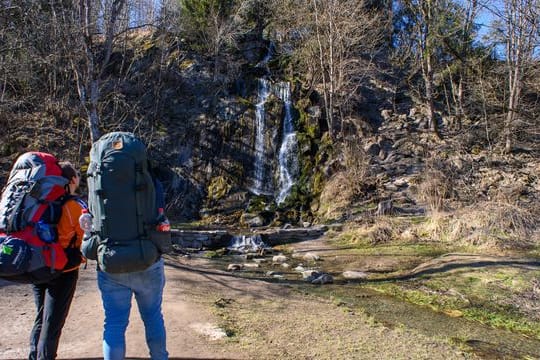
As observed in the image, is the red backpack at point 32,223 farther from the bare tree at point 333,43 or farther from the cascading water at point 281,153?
the bare tree at point 333,43

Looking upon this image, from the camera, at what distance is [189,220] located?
710 inches

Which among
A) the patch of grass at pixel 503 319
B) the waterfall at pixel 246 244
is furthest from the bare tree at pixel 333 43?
the patch of grass at pixel 503 319

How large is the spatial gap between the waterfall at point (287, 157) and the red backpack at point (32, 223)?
49.1 feet

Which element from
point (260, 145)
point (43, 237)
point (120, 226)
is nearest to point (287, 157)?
point (260, 145)

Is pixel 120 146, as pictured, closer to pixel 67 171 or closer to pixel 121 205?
pixel 121 205

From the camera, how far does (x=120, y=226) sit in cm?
256

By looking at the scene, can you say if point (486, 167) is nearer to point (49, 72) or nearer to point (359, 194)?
point (359, 194)

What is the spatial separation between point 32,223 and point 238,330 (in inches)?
92.6

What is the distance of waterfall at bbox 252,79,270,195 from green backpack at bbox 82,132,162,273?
53.2ft

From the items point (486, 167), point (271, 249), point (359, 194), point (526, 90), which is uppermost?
→ point (526, 90)

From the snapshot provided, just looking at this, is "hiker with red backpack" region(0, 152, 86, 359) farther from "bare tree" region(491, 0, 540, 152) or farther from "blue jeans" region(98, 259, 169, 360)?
"bare tree" region(491, 0, 540, 152)

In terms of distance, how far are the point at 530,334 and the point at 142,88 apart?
2126 centimetres

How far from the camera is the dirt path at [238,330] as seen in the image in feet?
12.6

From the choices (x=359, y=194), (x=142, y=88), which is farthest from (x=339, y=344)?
Answer: (x=142, y=88)
